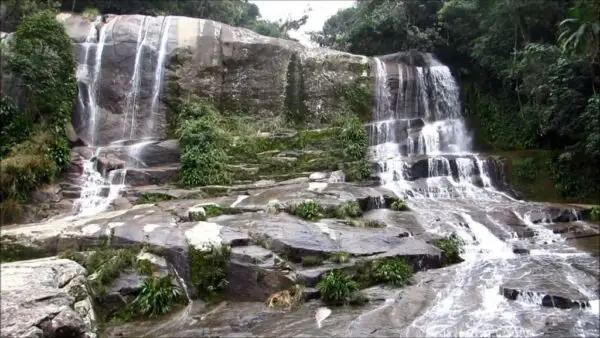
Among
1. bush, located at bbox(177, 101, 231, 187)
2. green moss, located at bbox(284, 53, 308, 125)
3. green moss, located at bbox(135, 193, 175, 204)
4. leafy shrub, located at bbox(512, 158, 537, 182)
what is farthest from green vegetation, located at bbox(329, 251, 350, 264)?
green moss, located at bbox(284, 53, 308, 125)

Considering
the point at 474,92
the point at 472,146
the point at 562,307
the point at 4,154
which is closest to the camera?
the point at 562,307

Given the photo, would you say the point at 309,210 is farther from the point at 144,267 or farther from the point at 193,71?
the point at 193,71

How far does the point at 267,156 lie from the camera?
15.9 metres

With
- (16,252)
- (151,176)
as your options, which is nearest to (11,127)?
(151,176)

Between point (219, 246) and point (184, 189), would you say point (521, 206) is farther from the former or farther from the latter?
point (184, 189)

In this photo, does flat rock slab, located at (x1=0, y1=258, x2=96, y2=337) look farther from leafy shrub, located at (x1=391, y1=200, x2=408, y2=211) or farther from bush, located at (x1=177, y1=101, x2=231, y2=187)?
leafy shrub, located at (x1=391, y1=200, x2=408, y2=211)

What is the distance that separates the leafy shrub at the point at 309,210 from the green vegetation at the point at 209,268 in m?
2.57

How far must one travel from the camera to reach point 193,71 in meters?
18.8

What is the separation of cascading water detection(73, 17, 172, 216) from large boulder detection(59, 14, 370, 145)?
0.04 meters

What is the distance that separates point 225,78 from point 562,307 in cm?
1530

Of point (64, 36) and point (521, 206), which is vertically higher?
point (64, 36)

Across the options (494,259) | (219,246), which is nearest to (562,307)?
(494,259)

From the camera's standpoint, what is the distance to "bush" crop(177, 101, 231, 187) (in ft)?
47.7

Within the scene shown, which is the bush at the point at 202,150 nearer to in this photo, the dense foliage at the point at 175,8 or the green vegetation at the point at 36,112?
the green vegetation at the point at 36,112
